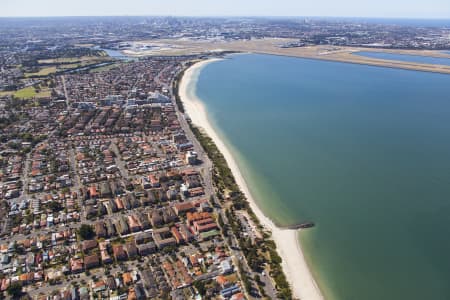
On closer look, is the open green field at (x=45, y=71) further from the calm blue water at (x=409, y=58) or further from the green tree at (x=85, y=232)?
the calm blue water at (x=409, y=58)

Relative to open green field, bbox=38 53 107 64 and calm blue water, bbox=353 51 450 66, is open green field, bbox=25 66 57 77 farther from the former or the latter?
calm blue water, bbox=353 51 450 66

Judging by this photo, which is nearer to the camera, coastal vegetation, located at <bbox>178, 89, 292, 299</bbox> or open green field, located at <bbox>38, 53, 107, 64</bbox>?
coastal vegetation, located at <bbox>178, 89, 292, 299</bbox>

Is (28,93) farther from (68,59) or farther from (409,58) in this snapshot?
(409,58)

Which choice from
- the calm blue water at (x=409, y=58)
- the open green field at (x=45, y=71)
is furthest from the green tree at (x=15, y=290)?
the calm blue water at (x=409, y=58)

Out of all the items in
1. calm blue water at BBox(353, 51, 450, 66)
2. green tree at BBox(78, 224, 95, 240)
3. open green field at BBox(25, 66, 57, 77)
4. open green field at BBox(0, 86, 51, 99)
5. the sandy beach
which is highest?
calm blue water at BBox(353, 51, 450, 66)

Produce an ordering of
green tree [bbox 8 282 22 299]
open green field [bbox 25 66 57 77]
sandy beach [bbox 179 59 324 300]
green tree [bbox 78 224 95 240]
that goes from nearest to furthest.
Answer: green tree [bbox 8 282 22 299] → sandy beach [bbox 179 59 324 300] → green tree [bbox 78 224 95 240] → open green field [bbox 25 66 57 77]

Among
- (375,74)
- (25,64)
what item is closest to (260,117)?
(375,74)

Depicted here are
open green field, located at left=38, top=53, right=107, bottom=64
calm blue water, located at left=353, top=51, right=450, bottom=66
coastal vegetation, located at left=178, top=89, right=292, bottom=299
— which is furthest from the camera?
calm blue water, located at left=353, top=51, right=450, bottom=66

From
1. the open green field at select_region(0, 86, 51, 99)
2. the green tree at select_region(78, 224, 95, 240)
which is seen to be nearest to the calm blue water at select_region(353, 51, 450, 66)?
the open green field at select_region(0, 86, 51, 99)

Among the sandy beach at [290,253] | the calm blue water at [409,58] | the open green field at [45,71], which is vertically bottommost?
the sandy beach at [290,253]
